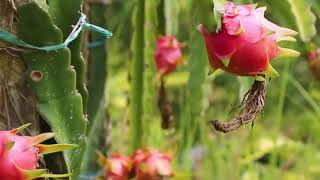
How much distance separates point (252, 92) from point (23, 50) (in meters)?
0.34

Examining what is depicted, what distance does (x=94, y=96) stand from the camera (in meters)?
1.69

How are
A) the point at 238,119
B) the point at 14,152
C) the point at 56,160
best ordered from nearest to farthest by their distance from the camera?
the point at 14,152 < the point at 238,119 < the point at 56,160

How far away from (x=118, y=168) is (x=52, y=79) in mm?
402

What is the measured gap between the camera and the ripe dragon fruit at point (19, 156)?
2.77 ft

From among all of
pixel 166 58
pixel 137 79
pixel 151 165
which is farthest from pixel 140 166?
pixel 166 58

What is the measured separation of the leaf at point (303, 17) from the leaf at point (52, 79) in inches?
18.0

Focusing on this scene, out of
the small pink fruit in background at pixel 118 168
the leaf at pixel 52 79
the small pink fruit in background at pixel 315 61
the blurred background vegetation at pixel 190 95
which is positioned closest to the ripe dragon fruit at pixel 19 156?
the leaf at pixel 52 79

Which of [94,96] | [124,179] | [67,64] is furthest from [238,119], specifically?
[94,96]

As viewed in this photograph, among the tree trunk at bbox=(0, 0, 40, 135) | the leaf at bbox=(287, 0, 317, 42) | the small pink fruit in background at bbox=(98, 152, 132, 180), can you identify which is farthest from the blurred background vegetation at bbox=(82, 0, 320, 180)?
the tree trunk at bbox=(0, 0, 40, 135)

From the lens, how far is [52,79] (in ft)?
3.55

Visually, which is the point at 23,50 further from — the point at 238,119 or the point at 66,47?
the point at 238,119

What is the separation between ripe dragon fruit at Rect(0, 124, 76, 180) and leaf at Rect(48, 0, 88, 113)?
234 mm

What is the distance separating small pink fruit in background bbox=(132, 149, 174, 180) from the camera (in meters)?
1.43

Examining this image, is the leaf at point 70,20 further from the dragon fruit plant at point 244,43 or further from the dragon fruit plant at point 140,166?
the dragon fruit plant at point 140,166
